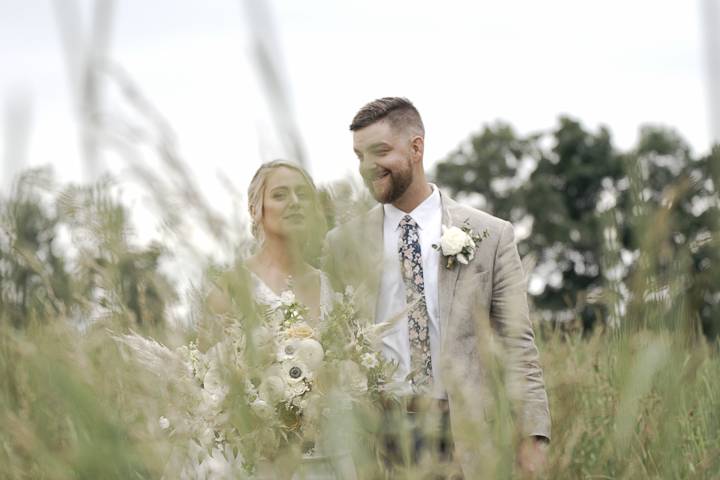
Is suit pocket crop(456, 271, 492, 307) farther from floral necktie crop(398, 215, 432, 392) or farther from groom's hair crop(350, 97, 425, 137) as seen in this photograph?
groom's hair crop(350, 97, 425, 137)

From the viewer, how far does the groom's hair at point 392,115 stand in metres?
4.21

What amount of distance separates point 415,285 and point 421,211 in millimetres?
420

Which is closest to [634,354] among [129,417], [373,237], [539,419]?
[373,237]

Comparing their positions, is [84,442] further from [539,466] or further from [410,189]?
[410,189]

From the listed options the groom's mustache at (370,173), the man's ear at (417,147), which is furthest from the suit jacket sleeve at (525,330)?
the groom's mustache at (370,173)

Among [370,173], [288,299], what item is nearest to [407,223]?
[288,299]

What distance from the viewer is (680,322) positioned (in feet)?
3.07

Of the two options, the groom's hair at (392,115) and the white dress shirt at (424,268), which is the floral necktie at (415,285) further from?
the groom's hair at (392,115)

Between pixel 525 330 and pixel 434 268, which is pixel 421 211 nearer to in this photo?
pixel 434 268

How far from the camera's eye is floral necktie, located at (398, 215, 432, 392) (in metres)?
4.22

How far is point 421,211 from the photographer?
465 centimetres

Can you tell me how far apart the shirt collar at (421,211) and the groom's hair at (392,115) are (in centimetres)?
31

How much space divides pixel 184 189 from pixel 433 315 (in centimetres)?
360

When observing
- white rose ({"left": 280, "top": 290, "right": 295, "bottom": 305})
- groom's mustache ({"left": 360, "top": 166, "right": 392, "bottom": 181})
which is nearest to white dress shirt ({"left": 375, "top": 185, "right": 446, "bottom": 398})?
white rose ({"left": 280, "top": 290, "right": 295, "bottom": 305})
